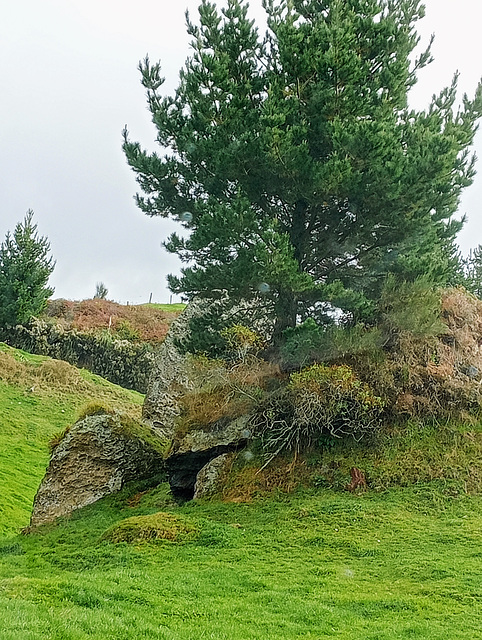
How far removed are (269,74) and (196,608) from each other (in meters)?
12.2

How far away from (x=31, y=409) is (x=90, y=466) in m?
13.4

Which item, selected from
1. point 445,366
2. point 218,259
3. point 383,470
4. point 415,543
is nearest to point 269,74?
point 218,259

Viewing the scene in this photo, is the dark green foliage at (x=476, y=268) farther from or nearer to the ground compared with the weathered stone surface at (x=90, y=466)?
farther from the ground

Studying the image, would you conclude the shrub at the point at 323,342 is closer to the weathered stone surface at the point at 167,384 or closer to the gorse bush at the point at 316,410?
the gorse bush at the point at 316,410

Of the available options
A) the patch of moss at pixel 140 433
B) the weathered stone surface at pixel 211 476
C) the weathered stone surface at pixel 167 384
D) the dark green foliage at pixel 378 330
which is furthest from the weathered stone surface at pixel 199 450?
the weathered stone surface at pixel 167 384

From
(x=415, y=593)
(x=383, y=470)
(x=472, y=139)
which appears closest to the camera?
(x=415, y=593)

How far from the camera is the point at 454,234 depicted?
16422 millimetres

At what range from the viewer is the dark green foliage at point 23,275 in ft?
133

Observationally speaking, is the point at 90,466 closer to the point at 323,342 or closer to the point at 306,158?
the point at 323,342

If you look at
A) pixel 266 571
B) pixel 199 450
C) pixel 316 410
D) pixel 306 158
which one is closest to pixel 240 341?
pixel 316 410

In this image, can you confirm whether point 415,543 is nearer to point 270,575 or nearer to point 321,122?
point 270,575

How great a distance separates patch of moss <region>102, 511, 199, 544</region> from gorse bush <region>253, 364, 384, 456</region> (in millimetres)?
2998

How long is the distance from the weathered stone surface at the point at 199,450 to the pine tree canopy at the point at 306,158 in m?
2.81

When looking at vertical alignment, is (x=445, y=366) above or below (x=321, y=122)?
below
